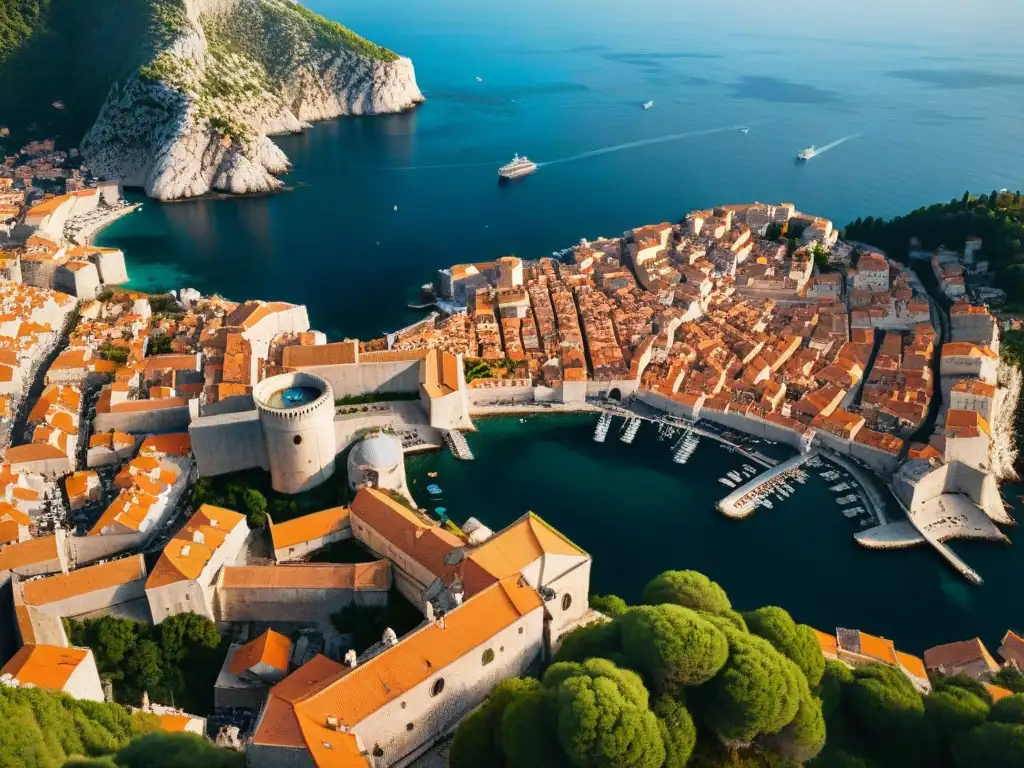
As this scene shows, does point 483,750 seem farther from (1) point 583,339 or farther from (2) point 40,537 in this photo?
(1) point 583,339

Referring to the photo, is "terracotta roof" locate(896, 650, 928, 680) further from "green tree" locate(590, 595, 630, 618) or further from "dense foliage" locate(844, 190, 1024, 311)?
"dense foliage" locate(844, 190, 1024, 311)

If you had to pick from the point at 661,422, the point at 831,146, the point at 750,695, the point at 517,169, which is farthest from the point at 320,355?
the point at 831,146

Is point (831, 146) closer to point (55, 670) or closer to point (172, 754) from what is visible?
point (55, 670)

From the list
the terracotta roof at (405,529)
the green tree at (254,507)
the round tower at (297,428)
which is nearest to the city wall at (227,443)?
the round tower at (297,428)

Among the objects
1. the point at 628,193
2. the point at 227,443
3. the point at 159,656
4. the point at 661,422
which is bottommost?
the point at 661,422

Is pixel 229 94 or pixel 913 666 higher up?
pixel 229 94

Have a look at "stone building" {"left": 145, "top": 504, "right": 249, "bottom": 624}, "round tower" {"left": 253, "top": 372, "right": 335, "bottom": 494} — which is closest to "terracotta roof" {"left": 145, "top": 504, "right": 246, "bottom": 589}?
"stone building" {"left": 145, "top": 504, "right": 249, "bottom": 624}

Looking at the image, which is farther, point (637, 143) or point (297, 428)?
point (637, 143)

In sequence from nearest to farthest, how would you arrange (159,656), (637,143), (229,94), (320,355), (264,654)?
(264,654), (159,656), (320,355), (229,94), (637,143)
